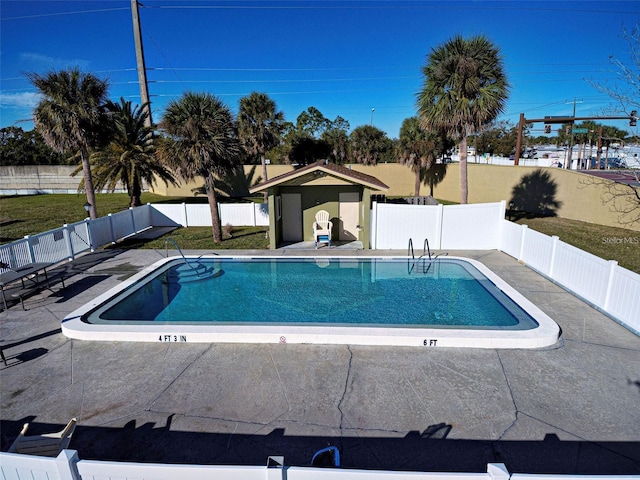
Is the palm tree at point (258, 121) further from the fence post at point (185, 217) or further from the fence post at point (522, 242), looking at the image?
the fence post at point (522, 242)

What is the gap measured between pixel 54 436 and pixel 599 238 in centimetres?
1888

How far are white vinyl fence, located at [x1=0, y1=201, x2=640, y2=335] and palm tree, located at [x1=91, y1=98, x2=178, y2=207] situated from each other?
277cm

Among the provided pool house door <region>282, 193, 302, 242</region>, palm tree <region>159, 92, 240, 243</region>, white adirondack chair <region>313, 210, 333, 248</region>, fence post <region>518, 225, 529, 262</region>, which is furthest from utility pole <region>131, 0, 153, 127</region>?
fence post <region>518, 225, 529, 262</region>

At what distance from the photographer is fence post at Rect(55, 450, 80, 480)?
2863 millimetres

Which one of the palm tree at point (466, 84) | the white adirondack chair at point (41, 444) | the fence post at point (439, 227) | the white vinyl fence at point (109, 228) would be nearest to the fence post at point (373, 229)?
the fence post at point (439, 227)

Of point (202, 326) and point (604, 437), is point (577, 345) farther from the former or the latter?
point (202, 326)

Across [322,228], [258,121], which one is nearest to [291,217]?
[322,228]

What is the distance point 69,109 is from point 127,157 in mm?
5101

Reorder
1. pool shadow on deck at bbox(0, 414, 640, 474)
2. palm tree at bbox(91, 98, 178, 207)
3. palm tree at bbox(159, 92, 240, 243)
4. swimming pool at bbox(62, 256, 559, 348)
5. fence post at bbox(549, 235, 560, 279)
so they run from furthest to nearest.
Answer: palm tree at bbox(91, 98, 178, 207), palm tree at bbox(159, 92, 240, 243), fence post at bbox(549, 235, 560, 279), swimming pool at bbox(62, 256, 559, 348), pool shadow on deck at bbox(0, 414, 640, 474)

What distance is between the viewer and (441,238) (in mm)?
13984

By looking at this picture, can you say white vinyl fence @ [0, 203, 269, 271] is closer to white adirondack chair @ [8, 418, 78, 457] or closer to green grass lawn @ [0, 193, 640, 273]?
green grass lawn @ [0, 193, 640, 273]

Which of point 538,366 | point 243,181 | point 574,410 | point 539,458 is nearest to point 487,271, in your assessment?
point 538,366

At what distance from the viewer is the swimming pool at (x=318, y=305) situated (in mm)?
7074

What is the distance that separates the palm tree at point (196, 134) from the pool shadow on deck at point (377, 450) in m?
10.6
